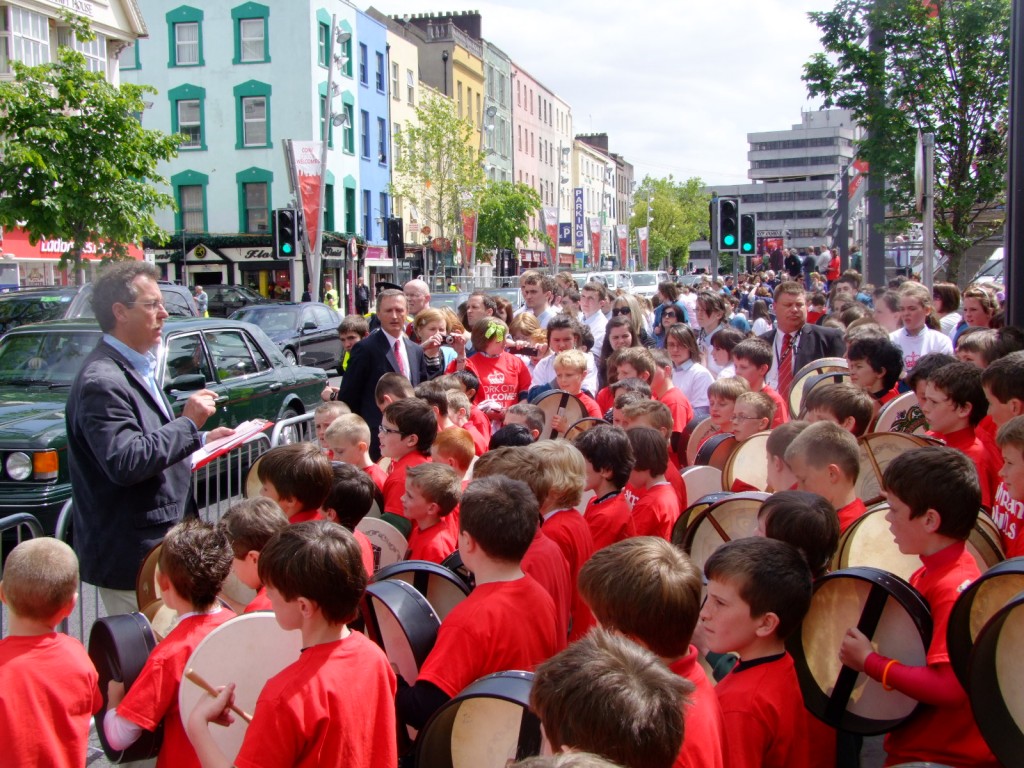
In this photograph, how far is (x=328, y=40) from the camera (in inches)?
1608

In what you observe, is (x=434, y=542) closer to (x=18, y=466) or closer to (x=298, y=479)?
(x=298, y=479)

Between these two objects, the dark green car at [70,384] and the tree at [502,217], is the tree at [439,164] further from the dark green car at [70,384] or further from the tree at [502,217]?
the dark green car at [70,384]

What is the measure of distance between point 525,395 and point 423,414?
2.51 metres

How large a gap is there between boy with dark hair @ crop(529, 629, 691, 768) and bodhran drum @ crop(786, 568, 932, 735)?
1092 mm

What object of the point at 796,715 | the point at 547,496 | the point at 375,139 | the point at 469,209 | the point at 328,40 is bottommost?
the point at 796,715

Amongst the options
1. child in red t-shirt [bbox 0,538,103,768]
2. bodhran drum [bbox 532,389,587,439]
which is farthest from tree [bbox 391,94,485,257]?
child in red t-shirt [bbox 0,538,103,768]

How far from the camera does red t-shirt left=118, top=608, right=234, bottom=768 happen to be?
2885 mm

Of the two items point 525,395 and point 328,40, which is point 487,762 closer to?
point 525,395

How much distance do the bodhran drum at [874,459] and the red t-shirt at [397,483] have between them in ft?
6.42

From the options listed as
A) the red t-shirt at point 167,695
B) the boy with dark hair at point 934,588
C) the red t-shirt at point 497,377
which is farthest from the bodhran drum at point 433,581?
the red t-shirt at point 497,377

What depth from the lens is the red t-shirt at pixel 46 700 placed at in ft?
9.78

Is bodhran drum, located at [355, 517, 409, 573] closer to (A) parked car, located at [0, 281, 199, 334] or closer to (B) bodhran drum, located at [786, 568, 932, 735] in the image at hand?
(B) bodhran drum, located at [786, 568, 932, 735]

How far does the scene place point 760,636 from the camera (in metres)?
2.71

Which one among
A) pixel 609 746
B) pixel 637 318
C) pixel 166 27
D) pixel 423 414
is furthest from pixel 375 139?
pixel 609 746
